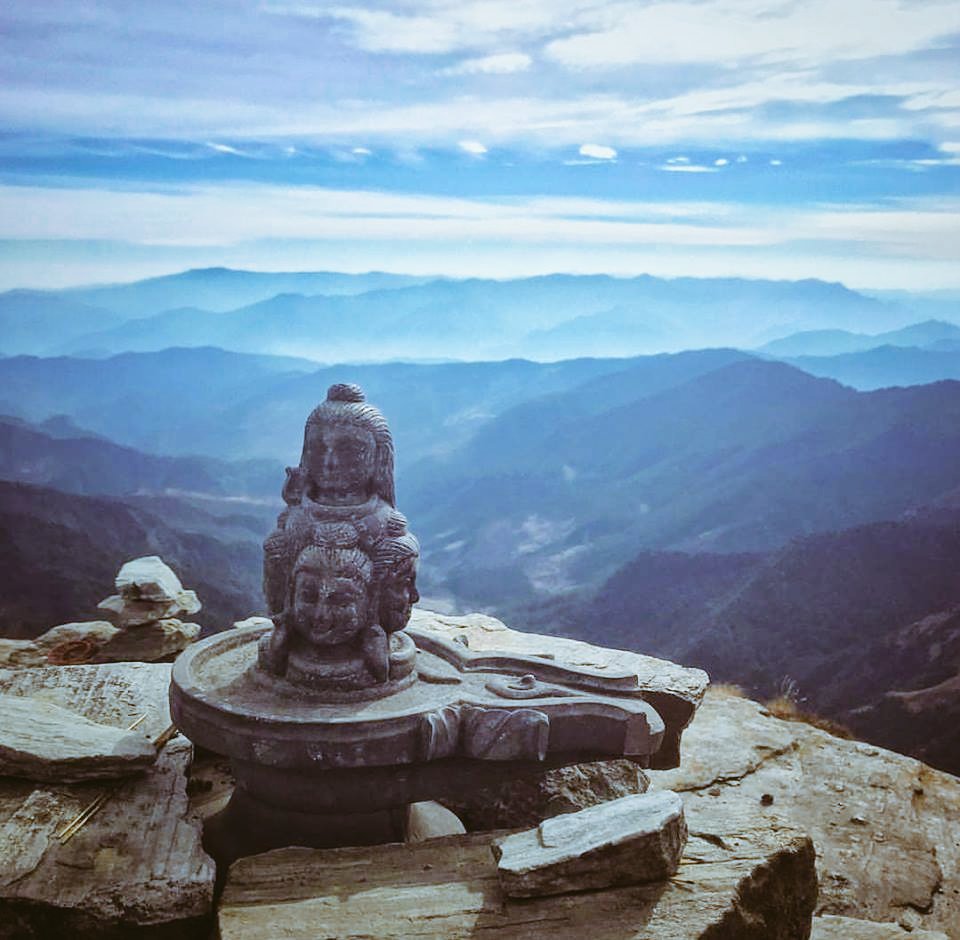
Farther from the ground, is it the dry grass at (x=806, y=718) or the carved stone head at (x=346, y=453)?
the carved stone head at (x=346, y=453)

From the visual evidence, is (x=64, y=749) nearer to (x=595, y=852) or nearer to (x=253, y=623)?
(x=253, y=623)

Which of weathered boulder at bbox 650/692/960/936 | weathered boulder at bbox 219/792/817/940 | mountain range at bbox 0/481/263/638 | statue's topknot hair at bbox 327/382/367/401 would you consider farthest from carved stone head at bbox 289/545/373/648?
mountain range at bbox 0/481/263/638

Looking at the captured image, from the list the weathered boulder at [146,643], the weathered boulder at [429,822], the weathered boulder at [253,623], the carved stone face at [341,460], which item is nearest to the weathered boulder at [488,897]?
the weathered boulder at [429,822]

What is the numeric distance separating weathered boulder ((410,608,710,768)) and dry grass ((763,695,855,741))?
4.80 feet

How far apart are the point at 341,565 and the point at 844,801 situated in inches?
166

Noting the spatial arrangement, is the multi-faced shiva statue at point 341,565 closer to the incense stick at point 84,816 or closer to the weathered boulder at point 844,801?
the incense stick at point 84,816

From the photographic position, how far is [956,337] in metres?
13.0

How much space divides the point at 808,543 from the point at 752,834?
7.66 m

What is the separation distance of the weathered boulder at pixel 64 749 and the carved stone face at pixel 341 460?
1838mm

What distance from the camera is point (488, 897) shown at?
160 inches

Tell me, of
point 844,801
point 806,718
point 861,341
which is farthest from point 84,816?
point 861,341

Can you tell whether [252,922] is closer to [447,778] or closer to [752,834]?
[447,778]

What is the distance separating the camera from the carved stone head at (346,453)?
504cm

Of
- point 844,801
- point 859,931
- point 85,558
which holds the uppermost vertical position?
point 859,931
